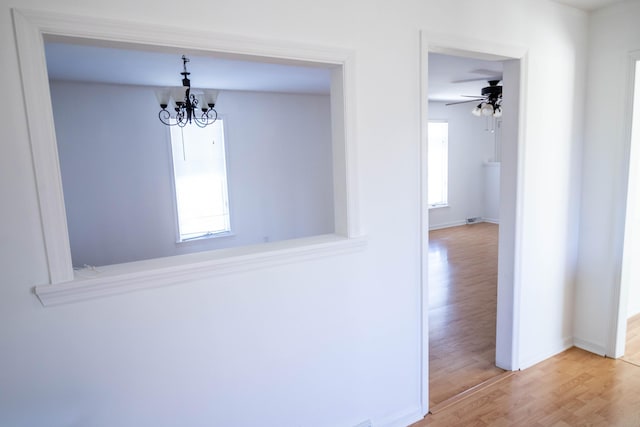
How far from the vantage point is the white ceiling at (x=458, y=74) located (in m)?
4.11

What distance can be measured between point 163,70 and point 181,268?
302 cm

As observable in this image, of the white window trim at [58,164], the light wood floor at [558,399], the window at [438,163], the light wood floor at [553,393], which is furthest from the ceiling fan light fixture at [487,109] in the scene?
the white window trim at [58,164]

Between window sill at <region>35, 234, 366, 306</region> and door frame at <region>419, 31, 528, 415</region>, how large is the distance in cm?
57

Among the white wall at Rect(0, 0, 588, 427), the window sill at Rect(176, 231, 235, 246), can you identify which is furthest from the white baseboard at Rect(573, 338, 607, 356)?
the window sill at Rect(176, 231, 235, 246)

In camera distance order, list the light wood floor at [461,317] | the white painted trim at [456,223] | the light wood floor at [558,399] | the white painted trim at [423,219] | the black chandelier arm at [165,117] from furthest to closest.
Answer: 1. the white painted trim at [456,223]
2. the black chandelier arm at [165,117]
3. the light wood floor at [461,317]
4. the light wood floor at [558,399]
5. the white painted trim at [423,219]

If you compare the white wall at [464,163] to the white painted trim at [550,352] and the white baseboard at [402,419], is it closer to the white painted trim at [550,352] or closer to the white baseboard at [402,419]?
the white painted trim at [550,352]

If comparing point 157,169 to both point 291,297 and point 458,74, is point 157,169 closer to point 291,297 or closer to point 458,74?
point 291,297

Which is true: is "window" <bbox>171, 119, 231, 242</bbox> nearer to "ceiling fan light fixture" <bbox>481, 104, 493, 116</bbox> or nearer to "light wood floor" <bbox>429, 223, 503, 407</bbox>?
"light wood floor" <bbox>429, 223, 503, 407</bbox>

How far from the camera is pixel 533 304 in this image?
9.62ft

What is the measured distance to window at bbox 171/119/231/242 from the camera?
524cm

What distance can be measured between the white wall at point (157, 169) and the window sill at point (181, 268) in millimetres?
3610

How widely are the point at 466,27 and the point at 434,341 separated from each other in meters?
2.47

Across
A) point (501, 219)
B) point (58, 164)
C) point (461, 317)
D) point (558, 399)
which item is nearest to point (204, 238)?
point (461, 317)

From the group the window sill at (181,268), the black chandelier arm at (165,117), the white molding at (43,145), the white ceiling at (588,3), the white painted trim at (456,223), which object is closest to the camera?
the white molding at (43,145)
